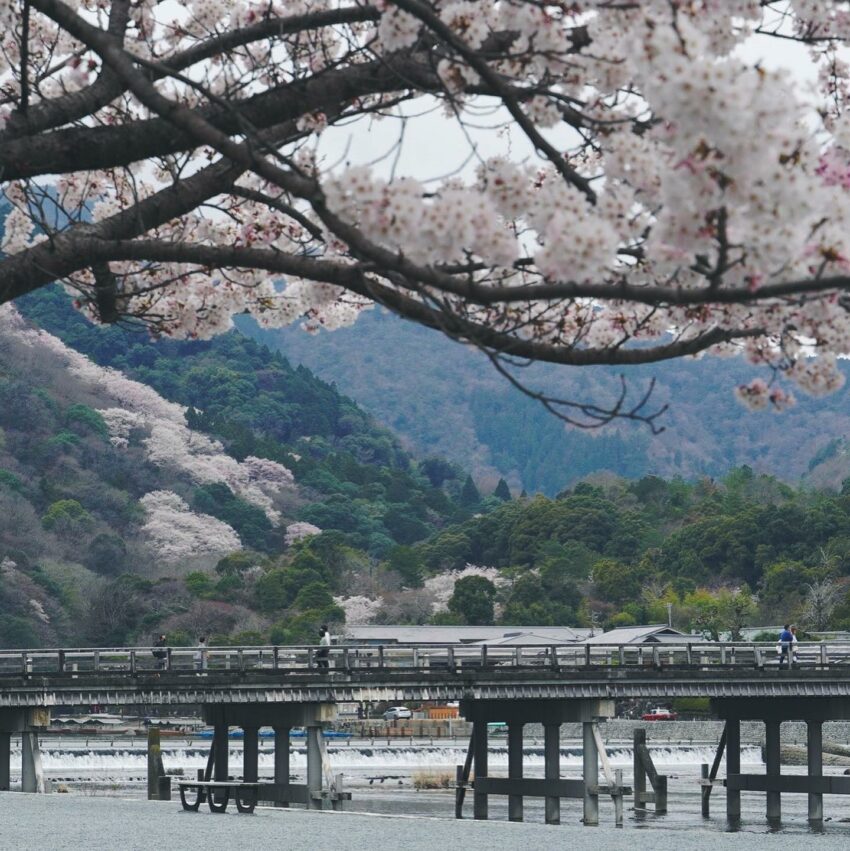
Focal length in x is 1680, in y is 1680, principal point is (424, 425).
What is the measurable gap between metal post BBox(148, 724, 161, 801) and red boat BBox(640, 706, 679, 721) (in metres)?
46.5

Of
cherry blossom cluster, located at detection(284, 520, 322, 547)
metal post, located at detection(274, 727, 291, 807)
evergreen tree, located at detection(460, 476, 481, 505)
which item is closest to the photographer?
metal post, located at detection(274, 727, 291, 807)

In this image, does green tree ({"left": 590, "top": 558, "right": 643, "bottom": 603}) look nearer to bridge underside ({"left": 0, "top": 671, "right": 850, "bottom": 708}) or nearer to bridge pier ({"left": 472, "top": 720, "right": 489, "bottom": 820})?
bridge underside ({"left": 0, "top": 671, "right": 850, "bottom": 708})

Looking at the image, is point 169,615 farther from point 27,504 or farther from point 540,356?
point 540,356

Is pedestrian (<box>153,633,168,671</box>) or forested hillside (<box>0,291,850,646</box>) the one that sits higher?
forested hillside (<box>0,291,850,646</box>)

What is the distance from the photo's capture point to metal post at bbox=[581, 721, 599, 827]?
109 ft

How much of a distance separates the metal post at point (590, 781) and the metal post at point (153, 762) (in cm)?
846

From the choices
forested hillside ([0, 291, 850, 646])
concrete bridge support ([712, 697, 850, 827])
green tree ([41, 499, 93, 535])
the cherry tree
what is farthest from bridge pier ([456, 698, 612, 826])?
green tree ([41, 499, 93, 535])

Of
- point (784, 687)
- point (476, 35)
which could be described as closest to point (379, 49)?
point (476, 35)

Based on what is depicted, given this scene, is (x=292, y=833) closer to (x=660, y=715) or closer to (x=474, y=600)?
(x=660, y=715)

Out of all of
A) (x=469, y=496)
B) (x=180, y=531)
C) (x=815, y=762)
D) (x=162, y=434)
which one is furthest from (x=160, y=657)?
(x=469, y=496)

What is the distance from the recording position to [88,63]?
10.3 meters

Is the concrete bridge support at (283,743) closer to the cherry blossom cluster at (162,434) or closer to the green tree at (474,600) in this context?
the green tree at (474,600)

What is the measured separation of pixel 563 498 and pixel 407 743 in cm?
6672

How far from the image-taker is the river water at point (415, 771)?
41062 millimetres
